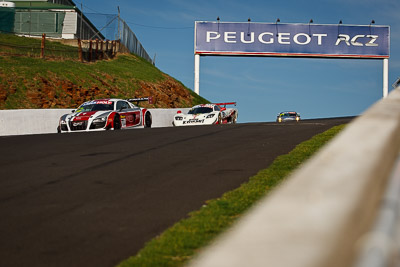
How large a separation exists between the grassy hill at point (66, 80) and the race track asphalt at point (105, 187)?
1864cm

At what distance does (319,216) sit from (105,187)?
659cm

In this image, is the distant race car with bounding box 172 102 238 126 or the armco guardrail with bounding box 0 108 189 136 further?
the distant race car with bounding box 172 102 238 126

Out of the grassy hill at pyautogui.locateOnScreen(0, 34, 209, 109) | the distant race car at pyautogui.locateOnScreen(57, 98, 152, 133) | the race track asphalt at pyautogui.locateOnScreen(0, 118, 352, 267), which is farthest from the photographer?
the grassy hill at pyautogui.locateOnScreen(0, 34, 209, 109)

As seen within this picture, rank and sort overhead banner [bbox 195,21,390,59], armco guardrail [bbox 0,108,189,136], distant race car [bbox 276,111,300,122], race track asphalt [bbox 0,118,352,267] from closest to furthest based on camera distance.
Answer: race track asphalt [bbox 0,118,352,267] → armco guardrail [bbox 0,108,189,136] → distant race car [bbox 276,111,300,122] → overhead banner [bbox 195,21,390,59]

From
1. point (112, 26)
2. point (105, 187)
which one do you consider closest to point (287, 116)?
point (112, 26)

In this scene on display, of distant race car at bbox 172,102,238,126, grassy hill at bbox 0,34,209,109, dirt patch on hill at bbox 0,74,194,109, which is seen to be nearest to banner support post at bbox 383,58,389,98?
grassy hill at bbox 0,34,209,109

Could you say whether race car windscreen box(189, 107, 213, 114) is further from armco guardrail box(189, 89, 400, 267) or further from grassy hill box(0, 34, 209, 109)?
armco guardrail box(189, 89, 400, 267)

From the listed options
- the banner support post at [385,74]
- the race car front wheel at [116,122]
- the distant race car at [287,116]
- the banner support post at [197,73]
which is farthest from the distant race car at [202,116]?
the banner support post at [385,74]

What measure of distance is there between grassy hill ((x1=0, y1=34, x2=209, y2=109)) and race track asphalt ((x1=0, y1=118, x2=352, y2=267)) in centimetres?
1864

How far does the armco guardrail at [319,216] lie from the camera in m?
1.49

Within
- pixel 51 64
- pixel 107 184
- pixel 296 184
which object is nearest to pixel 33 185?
pixel 107 184

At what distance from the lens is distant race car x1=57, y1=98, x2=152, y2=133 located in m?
20.2

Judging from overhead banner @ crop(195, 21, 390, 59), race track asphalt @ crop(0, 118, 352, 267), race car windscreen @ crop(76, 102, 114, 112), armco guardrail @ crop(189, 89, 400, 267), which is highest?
overhead banner @ crop(195, 21, 390, 59)

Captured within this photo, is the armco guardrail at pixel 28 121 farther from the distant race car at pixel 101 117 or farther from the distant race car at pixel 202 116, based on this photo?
the distant race car at pixel 202 116
